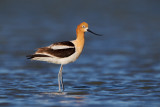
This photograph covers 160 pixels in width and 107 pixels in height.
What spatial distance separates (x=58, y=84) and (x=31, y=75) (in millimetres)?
1510

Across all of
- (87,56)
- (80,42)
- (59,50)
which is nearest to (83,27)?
(80,42)

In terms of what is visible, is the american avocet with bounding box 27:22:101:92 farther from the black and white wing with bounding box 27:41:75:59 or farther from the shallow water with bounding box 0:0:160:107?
the shallow water with bounding box 0:0:160:107

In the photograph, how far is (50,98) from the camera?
378 inches

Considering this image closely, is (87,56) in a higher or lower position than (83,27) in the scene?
higher

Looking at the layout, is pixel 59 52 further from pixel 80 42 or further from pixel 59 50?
pixel 80 42

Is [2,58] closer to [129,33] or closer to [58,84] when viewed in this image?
Result: [58,84]

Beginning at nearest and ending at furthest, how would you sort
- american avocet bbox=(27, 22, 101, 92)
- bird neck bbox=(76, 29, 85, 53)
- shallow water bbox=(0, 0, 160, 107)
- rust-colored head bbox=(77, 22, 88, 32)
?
shallow water bbox=(0, 0, 160, 107)
american avocet bbox=(27, 22, 101, 92)
bird neck bbox=(76, 29, 85, 53)
rust-colored head bbox=(77, 22, 88, 32)

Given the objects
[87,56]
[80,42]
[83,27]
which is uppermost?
[87,56]

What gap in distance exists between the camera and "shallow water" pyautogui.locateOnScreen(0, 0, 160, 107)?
32.2 ft

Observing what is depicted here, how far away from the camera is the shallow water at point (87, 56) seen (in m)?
9.82

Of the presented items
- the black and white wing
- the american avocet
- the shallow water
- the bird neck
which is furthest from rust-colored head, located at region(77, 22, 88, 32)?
the shallow water

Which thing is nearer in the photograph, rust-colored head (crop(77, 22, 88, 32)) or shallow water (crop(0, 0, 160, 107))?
shallow water (crop(0, 0, 160, 107))

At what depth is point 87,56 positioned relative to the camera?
16641 mm

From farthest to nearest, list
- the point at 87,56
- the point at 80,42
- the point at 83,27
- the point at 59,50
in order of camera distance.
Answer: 1. the point at 87,56
2. the point at 83,27
3. the point at 80,42
4. the point at 59,50
